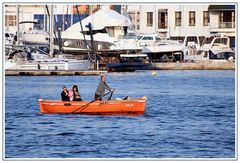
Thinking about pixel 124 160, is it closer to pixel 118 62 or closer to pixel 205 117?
pixel 205 117

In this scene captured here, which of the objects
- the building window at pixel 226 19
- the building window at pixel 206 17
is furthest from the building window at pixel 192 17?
the building window at pixel 226 19

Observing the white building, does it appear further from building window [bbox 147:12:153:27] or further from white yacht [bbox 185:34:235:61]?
white yacht [bbox 185:34:235:61]

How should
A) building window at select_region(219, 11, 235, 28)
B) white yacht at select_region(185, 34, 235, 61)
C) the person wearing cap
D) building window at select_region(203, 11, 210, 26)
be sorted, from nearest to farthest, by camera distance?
the person wearing cap, building window at select_region(219, 11, 235, 28), building window at select_region(203, 11, 210, 26), white yacht at select_region(185, 34, 235, 61)

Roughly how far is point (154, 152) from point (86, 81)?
608 centimetres

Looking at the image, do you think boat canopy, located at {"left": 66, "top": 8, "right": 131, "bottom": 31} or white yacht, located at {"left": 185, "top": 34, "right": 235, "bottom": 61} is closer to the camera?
boat canopy, located at {"left": 66, "top": 8, "right": 131, "bottom": 31}

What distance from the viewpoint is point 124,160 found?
10070 millimetres

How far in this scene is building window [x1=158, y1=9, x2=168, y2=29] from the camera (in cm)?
2393

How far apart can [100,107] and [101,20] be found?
1012 cm

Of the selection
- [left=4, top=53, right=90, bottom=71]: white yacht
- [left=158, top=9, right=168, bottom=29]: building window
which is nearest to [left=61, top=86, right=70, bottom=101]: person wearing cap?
[left=4, top=53, right=90, bottom=71]: white yacht

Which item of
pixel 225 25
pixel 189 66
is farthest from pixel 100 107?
pixel 225 25

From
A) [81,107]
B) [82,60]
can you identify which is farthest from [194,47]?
[81,107]

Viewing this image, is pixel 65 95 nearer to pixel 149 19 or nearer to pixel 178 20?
pixel 178 20

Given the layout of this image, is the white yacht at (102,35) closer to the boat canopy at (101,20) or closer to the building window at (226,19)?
the boat canopy at (101,20)

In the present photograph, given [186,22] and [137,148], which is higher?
[186,22]
